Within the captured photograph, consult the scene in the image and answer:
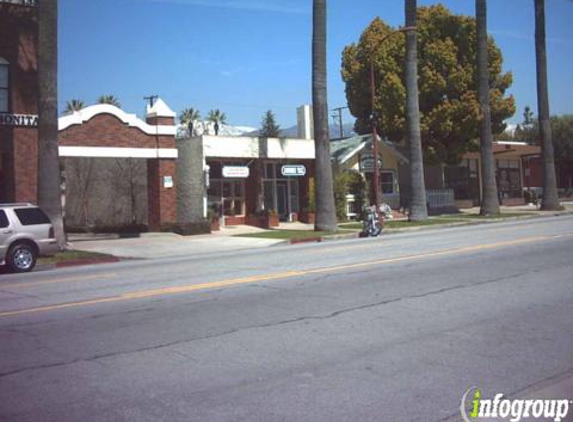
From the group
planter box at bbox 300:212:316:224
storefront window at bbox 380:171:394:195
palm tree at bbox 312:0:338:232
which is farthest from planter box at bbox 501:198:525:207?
palm tree at bbox 312:0:338:232

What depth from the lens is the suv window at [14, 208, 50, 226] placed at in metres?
16.9

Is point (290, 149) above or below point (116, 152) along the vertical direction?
above

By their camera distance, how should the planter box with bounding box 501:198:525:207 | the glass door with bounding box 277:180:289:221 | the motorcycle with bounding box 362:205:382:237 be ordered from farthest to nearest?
the planter box with bounding box 501:198:525:207
the glass door with bounding box 277:180:289:221
the motorcycle with bounding box 362:205:382:237

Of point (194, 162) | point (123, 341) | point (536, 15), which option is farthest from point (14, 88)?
point (536, 15)

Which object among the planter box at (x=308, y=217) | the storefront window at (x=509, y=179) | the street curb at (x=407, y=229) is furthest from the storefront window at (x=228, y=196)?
the storefront window at (x=509, y=179)

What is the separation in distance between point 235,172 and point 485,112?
13823 mm

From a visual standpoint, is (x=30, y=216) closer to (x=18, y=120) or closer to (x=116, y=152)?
(x=18, y=120)

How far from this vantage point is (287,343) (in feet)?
22.6

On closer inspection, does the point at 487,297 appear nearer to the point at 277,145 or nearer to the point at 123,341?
the point at 123,341

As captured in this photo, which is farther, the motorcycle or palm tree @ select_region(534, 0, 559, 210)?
palm tree @ select_region(534, 0, 559, 210)

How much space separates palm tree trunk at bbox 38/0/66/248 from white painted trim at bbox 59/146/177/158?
4.98 m

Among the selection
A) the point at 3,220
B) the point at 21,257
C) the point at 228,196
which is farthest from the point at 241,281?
the point at 228,196

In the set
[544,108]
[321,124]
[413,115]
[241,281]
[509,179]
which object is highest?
[544,108]

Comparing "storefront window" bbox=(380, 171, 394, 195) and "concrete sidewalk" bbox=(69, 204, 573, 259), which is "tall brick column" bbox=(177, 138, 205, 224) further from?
"storefront window" bbox=(380, 171, 394, 195)
